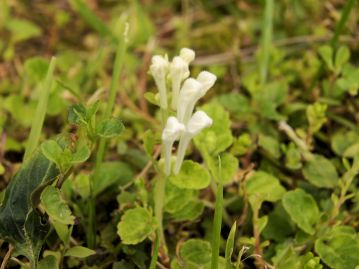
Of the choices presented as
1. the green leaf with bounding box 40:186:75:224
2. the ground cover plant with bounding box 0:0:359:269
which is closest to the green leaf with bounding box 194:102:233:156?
the ground cover plant with bounding box 0:0:359:269

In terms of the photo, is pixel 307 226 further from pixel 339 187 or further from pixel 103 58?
pixel 103 58

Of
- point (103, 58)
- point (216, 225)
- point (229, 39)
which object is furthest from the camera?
point (229, 39)

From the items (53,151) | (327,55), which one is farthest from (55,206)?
(327,55)

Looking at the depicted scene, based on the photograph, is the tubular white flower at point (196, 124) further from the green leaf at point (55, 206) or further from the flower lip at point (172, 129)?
the green leaf at point (55, 206)

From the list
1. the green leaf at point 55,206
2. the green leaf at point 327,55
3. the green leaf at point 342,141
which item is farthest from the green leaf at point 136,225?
the green leaf at point 327,55

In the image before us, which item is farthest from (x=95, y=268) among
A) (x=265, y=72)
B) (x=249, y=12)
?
(x=249, y=12)
